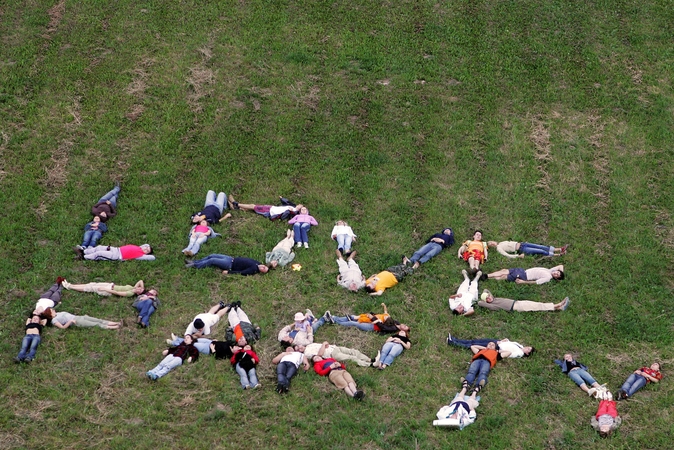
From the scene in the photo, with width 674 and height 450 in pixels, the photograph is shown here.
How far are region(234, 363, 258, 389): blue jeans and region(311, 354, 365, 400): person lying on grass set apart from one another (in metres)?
1.71

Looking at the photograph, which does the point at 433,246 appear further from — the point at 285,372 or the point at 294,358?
the point at 285,372

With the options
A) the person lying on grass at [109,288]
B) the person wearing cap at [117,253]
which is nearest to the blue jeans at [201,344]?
the person lying on grass at [109,288]

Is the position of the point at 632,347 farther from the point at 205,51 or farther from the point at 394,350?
the point at 205,51

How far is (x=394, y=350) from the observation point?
23688 mm

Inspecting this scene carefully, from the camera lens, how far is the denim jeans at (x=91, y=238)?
90.0 feet

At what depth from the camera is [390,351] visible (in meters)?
23.7

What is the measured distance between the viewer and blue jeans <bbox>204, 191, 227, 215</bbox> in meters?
29.3

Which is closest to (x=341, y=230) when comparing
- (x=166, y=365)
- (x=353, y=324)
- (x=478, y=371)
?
(x=353, y=324)

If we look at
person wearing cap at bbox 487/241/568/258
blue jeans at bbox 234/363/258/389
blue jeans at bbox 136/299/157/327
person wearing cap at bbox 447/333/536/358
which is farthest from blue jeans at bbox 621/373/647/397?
blue jeans at bbox 136/299/157/327

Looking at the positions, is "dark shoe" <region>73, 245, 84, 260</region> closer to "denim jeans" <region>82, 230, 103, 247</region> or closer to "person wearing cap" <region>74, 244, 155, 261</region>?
"person wearing cap" <region>74, 244, 155, 261</region>

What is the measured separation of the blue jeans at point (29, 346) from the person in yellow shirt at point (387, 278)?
31.9 ft

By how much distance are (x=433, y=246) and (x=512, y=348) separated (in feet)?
16.9

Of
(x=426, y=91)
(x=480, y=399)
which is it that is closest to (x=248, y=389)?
(x=480, y=399)

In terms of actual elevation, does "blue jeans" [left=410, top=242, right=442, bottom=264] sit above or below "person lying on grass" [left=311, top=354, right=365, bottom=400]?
above
